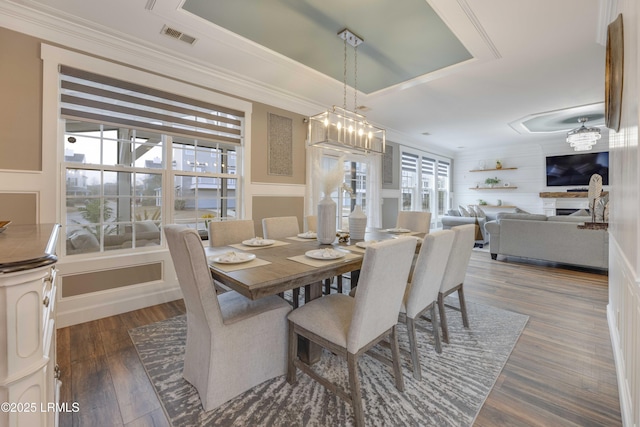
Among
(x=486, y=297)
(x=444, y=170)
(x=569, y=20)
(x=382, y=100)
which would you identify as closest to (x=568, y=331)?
(x=486, y=297)

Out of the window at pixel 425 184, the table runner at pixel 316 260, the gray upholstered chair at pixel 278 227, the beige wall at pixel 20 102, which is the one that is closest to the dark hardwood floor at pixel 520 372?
the table runner at pixel 316 260

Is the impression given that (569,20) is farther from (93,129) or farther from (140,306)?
(140,306)

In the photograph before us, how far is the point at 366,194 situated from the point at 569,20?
3637 millimetres

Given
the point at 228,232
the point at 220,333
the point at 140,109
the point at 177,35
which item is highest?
the point at 177,35

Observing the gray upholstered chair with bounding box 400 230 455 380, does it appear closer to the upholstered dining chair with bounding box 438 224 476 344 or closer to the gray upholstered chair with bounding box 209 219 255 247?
the upholstered dining chair with bounding box 438 224 476 344

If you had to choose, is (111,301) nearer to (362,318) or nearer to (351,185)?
(362,318)

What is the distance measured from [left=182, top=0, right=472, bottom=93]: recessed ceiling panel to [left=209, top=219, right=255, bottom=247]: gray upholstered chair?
1.74 m

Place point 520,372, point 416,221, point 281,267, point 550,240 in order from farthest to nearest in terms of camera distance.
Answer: point 550,240
point 416,221
point 520,372
point 281,267

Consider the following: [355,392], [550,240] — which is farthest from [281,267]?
[550,240]

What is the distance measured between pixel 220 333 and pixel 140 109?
94.9 inches

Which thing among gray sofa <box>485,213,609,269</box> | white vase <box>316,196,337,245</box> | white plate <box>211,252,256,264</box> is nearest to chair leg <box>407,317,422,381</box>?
white vase <box>316,196,337,245</box>

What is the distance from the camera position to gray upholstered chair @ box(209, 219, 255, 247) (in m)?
2.53

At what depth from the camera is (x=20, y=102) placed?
2199 millimetres

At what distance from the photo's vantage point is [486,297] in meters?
3.17
